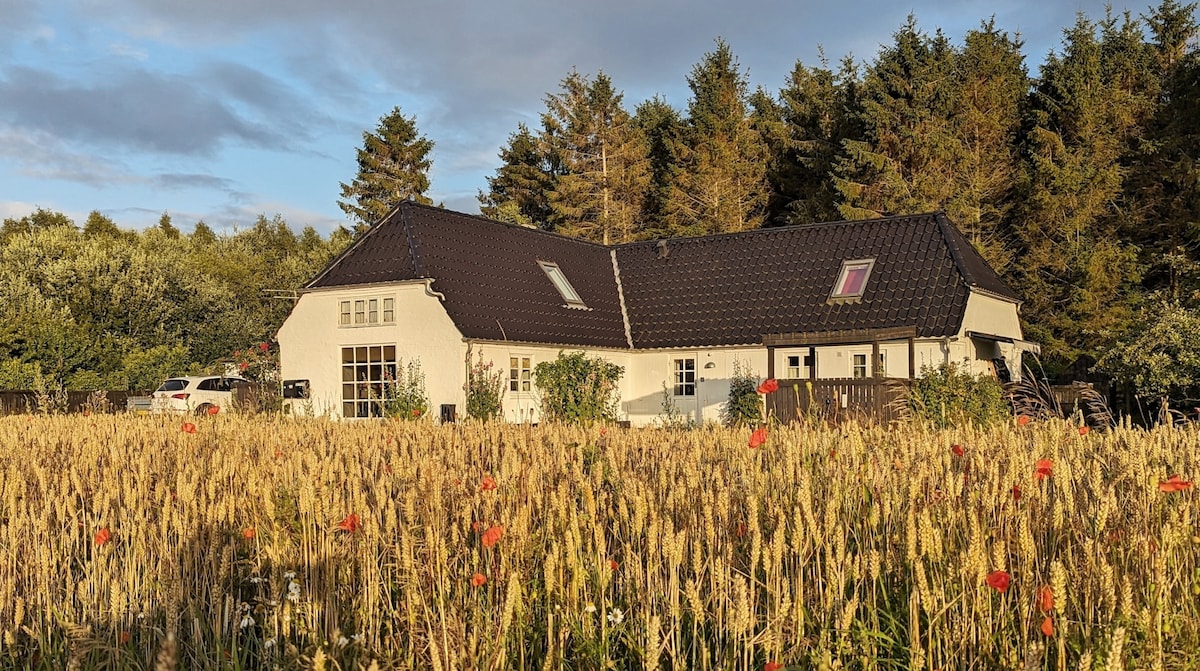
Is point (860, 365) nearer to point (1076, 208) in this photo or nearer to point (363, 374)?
point (363, 374)

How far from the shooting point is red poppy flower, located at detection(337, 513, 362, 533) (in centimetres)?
400

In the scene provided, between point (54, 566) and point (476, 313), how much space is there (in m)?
20.8

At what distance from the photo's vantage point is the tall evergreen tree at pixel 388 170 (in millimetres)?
59969

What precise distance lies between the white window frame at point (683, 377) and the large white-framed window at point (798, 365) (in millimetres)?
2677

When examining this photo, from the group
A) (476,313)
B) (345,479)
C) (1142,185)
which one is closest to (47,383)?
(476,313)

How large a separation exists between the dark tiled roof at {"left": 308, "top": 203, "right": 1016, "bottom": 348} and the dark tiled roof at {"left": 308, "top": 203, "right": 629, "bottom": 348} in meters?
0.04

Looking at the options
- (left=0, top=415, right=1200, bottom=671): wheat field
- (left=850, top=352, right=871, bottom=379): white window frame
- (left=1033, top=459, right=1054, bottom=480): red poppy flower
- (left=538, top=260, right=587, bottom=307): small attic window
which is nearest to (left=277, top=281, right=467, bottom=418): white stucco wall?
(left=538, top=260, right=587, bottom=307): small attic window

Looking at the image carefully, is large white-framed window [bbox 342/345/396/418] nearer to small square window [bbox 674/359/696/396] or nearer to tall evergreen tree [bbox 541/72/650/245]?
small square window [bbox 674/359/696/396]

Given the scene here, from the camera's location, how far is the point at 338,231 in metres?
58.9

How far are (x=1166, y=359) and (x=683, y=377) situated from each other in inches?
453

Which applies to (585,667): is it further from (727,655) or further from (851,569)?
(851,569)

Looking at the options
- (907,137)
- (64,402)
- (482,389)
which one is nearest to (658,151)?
(907,137)

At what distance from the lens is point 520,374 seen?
2589 cm

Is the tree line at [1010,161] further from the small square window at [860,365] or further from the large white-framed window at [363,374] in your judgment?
the large white-framed window at [363,374]
